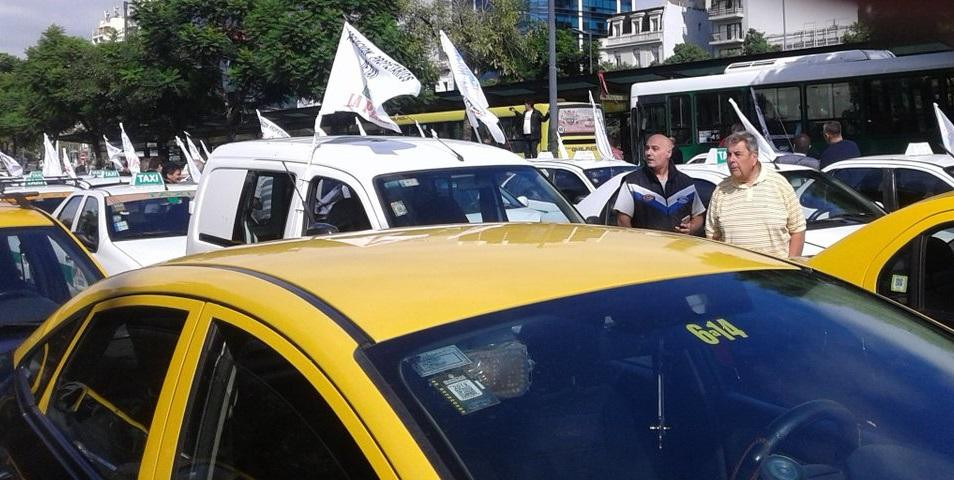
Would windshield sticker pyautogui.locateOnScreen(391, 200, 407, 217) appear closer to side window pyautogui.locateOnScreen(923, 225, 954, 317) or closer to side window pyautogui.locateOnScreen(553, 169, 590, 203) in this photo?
side window pyautogui.locateOnScreen(923, 225, 954, 317)

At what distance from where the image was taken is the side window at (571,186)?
1291 centimetres

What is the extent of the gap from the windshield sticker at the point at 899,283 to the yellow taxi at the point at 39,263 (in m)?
4.03

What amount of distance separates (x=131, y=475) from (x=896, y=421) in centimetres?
181

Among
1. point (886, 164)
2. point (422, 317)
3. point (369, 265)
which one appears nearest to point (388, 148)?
point (369, 265)

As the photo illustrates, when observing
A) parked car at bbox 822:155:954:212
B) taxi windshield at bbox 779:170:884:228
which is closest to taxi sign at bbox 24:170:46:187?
taxi windshield at bbox 779:170:884:228

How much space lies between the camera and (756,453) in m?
2.04

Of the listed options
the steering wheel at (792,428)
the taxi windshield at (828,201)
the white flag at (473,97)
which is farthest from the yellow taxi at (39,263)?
the white flag at (473,97)

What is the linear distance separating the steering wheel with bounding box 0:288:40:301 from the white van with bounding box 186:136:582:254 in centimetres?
149

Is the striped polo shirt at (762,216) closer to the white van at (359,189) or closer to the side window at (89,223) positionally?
the white van at (359,189)

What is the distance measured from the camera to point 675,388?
2.16 m

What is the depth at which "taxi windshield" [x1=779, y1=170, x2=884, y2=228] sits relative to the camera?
8.14m

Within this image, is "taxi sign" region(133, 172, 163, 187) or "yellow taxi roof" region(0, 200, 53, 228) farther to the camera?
"taxi sign" region(133, 172, 163, 187)

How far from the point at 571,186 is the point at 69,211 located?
6.37m

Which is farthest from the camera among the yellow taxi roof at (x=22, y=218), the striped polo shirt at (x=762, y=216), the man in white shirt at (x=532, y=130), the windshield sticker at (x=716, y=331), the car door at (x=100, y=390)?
the man in white shirt at (x=532, y=130)
